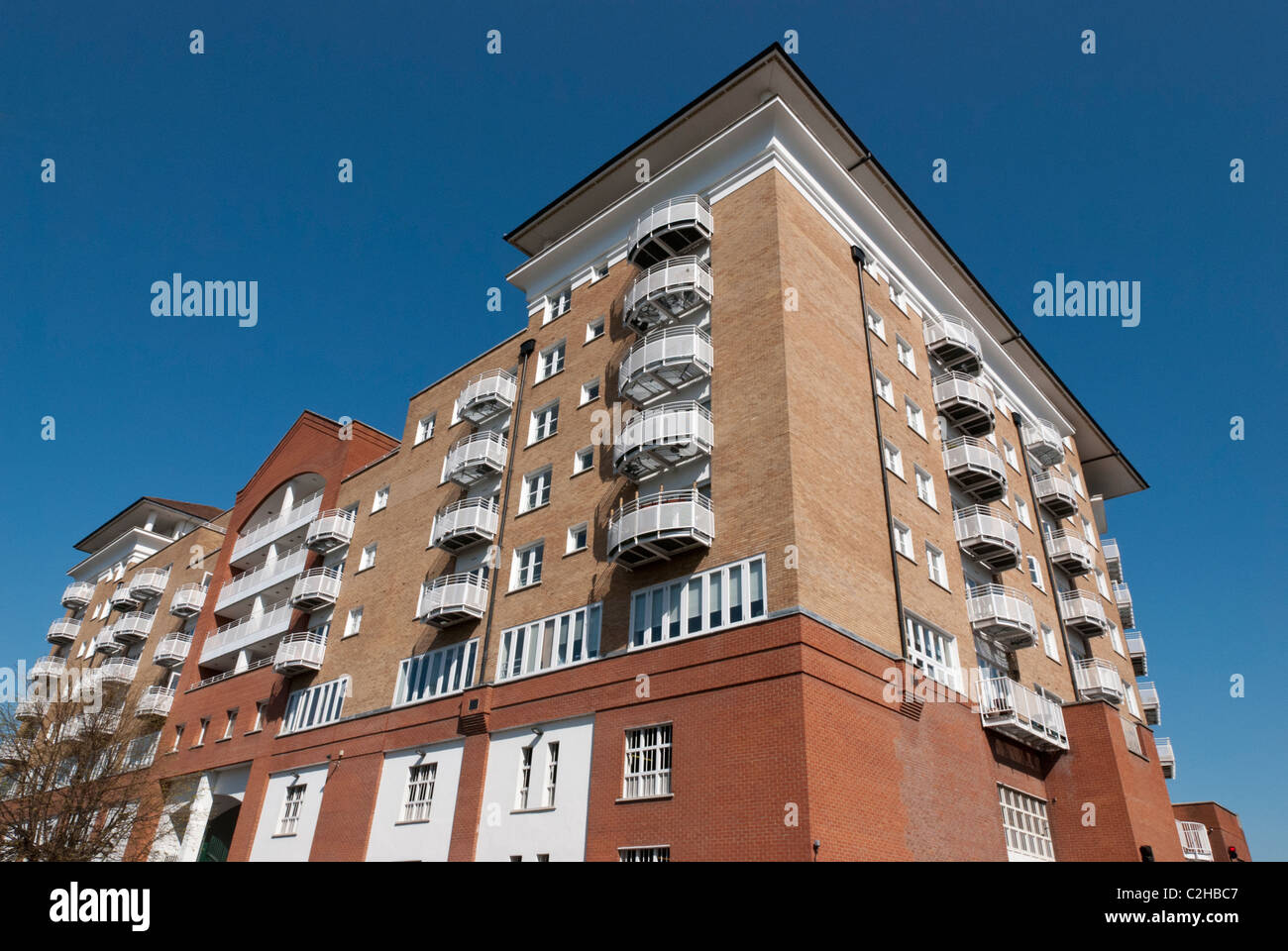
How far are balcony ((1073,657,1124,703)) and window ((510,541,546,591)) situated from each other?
72.5 feet

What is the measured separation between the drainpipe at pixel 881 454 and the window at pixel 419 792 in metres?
15.5

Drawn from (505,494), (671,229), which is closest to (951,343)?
(671,229)

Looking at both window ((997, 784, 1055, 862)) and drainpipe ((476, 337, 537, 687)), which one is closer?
window ((997, 784, 1055, 862))

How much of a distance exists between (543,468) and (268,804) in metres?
18.1

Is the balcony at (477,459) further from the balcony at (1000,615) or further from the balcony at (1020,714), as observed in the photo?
the balcony at (1020,714)

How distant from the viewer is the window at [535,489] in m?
29.3

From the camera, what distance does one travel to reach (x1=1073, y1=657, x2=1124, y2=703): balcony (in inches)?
1316

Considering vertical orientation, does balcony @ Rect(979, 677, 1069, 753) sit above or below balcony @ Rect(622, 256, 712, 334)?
below

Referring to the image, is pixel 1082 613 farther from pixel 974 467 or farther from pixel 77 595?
pixel 77 595

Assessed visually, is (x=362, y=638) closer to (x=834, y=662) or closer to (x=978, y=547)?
(x=834, y=662)

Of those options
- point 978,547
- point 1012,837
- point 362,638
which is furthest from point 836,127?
point 362,638

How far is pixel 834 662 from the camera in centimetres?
1978

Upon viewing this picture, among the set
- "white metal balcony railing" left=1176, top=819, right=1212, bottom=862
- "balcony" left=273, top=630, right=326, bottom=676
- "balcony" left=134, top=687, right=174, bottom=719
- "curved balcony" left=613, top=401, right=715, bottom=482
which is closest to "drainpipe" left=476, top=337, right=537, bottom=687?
"curved balcony" left=613, top=401, right=715, bottom=482

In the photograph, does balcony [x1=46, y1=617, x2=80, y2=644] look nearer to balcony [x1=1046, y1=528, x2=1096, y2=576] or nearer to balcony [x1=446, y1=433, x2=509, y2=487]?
balcony [x1=446, y1=433, x2=509, y2=487]
